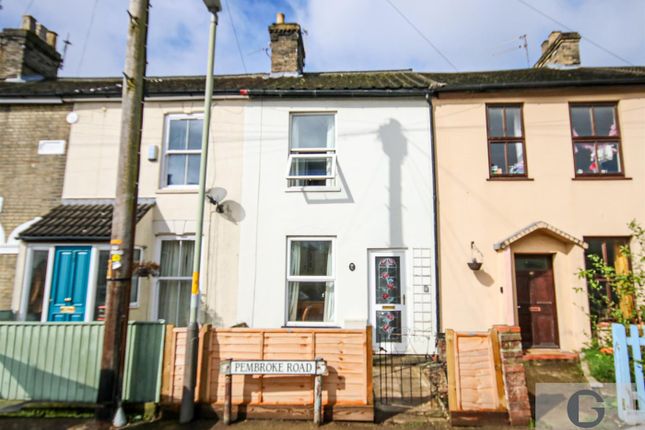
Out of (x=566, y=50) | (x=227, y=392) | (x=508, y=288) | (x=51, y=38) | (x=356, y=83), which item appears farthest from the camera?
(x=51, y=38)

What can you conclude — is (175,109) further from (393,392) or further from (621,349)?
(621,349)

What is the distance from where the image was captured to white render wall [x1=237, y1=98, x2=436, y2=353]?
28.3 ft

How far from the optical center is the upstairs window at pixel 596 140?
8922 mm

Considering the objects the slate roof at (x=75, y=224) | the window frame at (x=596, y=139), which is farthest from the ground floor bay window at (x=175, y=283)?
the window frame at (x=596, y=139)

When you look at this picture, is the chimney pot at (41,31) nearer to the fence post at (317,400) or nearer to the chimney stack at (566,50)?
the fence post at (317,400)

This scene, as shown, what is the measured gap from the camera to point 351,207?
8.95m

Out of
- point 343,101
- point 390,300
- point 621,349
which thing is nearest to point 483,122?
point 343,101

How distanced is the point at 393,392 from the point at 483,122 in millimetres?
6620

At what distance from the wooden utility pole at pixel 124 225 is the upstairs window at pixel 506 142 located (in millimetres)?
7716

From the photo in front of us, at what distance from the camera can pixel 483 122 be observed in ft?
30.1

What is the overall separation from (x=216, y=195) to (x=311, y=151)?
257 centimetres

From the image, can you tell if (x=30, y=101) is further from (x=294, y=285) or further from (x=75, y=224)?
(x=294, y=285)
